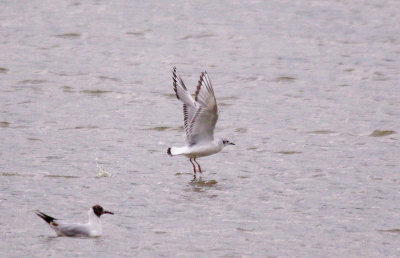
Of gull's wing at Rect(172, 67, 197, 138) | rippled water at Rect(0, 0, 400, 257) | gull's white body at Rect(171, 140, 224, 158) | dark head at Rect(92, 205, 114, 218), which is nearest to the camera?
dark head at Rect(92, 205, 114, 218)

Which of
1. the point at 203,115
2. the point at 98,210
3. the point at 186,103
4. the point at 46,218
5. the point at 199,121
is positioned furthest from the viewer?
the point at 186,103

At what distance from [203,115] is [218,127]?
128 inches

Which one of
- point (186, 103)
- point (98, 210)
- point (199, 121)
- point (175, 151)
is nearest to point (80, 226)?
point (98, 210)

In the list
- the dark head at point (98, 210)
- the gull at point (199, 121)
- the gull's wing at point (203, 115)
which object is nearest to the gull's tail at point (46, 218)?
the dark head at point (98, 210)

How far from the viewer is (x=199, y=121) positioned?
12.4 meters

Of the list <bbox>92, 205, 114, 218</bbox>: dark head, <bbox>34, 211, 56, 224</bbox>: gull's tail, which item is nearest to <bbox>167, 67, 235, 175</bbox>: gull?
<bbox>92, 205, 114, 218</bbox>: dark head

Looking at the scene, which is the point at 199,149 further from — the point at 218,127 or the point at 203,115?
the point at 218,127

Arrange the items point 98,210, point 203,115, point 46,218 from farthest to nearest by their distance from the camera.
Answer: point 203,115 → point 98,210 → point 46,218

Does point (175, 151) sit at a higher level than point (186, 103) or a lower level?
lower

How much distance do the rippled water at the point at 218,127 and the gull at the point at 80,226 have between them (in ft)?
0.33

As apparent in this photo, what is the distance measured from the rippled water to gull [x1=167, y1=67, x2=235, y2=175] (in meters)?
0.41

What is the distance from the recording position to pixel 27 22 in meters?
22.5

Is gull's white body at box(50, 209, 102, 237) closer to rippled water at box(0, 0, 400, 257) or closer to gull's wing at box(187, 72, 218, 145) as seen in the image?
rippled water at box(0, 0, 400, 257)

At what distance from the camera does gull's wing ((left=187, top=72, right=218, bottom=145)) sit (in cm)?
1195
